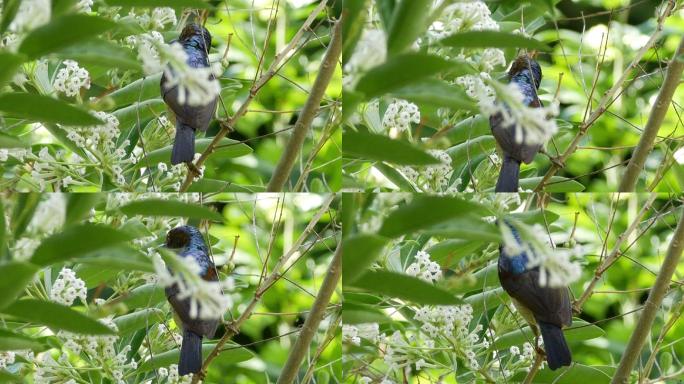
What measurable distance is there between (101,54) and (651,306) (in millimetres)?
1045

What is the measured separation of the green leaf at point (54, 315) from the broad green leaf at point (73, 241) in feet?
0.16

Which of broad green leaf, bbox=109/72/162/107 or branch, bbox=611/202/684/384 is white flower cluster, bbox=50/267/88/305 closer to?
broad green leaf, bbox=109/72/162/107

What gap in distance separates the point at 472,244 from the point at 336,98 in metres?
0.38

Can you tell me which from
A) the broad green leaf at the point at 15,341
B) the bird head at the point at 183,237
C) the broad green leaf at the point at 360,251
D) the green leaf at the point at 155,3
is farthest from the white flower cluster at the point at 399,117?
the broad green leaf at the point at 15,341

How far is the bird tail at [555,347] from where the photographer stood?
1.51 m

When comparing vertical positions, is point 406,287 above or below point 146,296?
above

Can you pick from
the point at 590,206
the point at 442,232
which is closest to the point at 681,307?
the point at 590,206

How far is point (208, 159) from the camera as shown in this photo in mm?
1646

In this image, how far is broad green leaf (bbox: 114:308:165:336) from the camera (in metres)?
1.62

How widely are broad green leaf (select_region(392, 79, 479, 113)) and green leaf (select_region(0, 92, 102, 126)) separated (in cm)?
30

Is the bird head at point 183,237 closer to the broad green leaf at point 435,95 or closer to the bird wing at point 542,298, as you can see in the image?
the bird wing at point 542,298

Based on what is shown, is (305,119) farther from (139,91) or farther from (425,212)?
(425,212)

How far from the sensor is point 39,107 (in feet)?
2.62

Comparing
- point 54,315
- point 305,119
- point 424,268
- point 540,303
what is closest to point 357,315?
point 424,268
